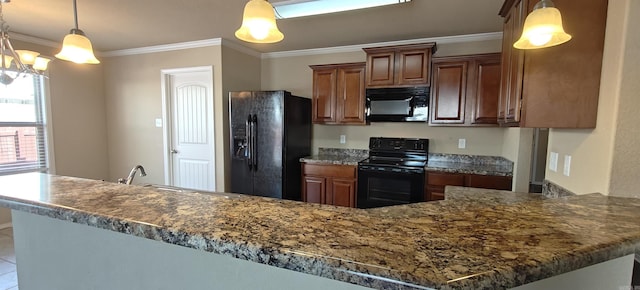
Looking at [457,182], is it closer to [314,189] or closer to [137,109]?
[314,189]

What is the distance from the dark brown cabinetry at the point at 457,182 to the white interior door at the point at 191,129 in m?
2.75

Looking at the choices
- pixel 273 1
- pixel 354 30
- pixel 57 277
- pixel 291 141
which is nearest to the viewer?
pixel 57 277

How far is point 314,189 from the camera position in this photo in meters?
3.71

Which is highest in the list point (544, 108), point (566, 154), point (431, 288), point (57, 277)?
point (544, 108)

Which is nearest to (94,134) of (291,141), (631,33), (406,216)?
(291,141)

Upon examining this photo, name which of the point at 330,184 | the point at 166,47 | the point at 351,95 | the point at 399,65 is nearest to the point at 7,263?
the point at 166,47

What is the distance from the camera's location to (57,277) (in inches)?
40.4

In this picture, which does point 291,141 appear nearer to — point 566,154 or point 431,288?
point 566,154

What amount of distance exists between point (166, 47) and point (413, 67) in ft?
10.9

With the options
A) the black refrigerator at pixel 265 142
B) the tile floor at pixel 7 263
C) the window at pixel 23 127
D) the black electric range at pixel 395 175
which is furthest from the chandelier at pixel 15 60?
the black electric range at pixel 395 175

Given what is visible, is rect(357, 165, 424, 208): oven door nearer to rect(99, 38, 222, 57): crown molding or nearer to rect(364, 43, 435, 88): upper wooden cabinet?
rect(364, 43, 435, 88): upper wooden cabinet

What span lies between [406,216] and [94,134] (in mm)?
5172

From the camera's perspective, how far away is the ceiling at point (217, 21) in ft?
8.56

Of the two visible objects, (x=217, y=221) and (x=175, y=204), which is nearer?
(x=217, y=221)
